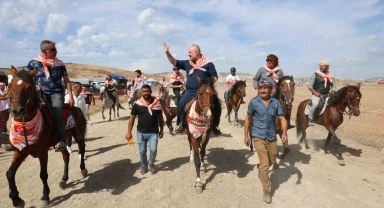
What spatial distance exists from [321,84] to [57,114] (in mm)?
8125

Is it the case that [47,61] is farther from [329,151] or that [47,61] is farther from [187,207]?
[329,151]

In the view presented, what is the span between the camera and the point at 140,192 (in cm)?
565

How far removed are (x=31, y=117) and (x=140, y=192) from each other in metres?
2.68

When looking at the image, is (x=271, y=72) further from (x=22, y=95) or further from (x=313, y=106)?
(x=22, y=95)

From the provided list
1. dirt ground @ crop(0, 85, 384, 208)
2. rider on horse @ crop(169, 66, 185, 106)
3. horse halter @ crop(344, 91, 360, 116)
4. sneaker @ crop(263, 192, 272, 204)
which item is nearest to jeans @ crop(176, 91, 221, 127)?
dirt ground @ crop(0, 85, 384, 208)

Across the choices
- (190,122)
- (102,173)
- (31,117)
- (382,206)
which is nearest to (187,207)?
(190,122)

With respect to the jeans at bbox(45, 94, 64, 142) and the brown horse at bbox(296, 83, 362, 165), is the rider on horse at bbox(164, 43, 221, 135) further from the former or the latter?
the brown horse at bbox(296, 83, 362, 165)

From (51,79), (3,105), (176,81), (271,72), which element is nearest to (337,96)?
(271,72)

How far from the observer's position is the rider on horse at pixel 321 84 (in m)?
8.59

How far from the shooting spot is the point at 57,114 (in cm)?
518

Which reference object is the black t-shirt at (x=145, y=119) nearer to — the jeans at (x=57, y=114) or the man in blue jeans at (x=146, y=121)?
the man in blue jeans at (x=146, y=121)

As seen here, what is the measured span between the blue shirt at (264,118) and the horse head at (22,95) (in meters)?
4.26

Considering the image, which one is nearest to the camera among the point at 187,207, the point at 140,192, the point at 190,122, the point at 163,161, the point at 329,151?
the point at 187,207

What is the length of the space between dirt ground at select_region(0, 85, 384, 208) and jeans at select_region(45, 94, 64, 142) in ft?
4.71
